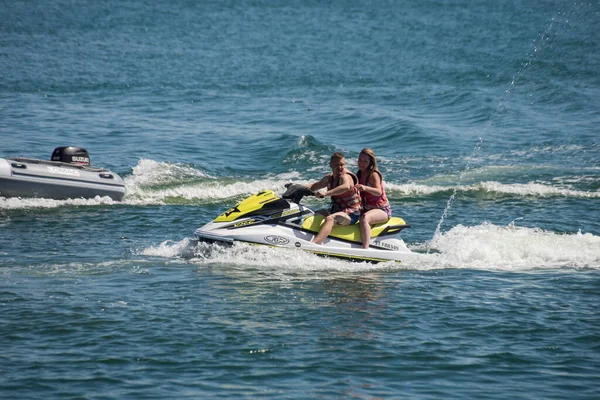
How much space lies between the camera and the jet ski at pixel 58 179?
1647cm

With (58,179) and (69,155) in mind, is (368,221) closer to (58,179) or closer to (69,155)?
(58,179)

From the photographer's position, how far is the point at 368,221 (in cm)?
1269

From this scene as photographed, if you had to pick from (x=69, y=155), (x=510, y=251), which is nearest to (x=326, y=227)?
(x=510, y=251)

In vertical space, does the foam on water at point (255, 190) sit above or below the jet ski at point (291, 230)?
above

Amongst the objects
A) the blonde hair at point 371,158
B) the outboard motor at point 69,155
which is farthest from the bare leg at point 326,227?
the outboard motor at point 69,155

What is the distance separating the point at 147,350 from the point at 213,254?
11.6 ft

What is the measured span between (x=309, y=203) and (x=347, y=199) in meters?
5.19

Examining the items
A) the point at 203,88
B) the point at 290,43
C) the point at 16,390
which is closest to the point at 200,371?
the point at 16,390

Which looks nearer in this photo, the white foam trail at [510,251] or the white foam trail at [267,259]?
the white foam trail at [267,259]

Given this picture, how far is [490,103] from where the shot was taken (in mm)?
30891

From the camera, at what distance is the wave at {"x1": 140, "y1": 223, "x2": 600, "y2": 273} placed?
40.6 ft

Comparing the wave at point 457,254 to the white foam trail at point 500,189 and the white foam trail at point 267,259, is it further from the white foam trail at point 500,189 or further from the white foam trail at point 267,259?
the white foam trail at point 500,189

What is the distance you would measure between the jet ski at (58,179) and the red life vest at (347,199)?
236 inches

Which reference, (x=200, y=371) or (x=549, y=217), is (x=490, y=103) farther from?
(x=200, y=371)
